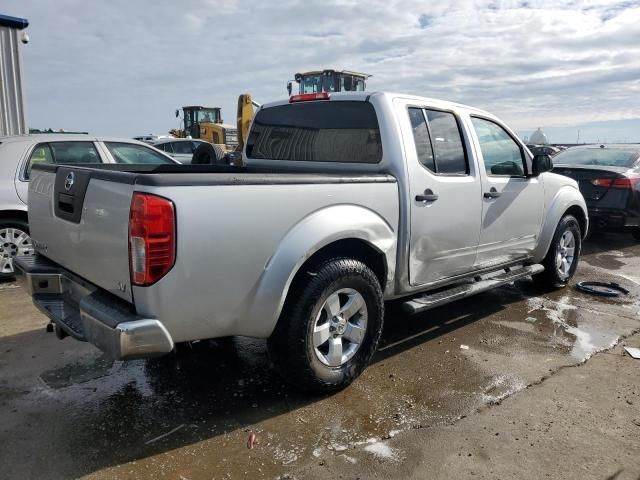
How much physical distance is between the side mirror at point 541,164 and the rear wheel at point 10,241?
17.5ft

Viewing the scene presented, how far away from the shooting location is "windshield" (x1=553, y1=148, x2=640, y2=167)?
8.56m

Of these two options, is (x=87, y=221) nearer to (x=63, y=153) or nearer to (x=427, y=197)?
(x=427, y=197)

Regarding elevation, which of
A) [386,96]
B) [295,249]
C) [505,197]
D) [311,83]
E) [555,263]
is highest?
[311,83]

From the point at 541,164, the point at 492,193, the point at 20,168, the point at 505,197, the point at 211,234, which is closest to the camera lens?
the point at 211,234

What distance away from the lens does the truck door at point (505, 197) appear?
14.8ft

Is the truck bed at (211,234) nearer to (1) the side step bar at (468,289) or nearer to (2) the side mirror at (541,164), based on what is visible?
(1) the side step bar at (468,289)

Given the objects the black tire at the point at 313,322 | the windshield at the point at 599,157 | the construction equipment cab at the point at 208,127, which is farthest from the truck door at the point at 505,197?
the construction equipment cab at the point at 208,127

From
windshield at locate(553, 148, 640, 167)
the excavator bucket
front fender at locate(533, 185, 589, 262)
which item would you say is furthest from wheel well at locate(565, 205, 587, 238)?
the excavator bucket

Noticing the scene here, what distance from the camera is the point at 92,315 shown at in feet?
8.61

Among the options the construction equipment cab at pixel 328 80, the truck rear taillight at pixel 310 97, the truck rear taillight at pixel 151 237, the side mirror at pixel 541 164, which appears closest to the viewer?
the truck rear taillight at pixel 151 237

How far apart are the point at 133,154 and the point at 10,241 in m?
1.75

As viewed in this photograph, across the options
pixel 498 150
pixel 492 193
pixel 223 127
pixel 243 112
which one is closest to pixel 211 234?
pixel 492 193

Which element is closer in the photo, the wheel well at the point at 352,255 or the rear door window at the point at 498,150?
the wheel well at the point at 352,255

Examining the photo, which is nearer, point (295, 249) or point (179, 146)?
point (295, 249)
